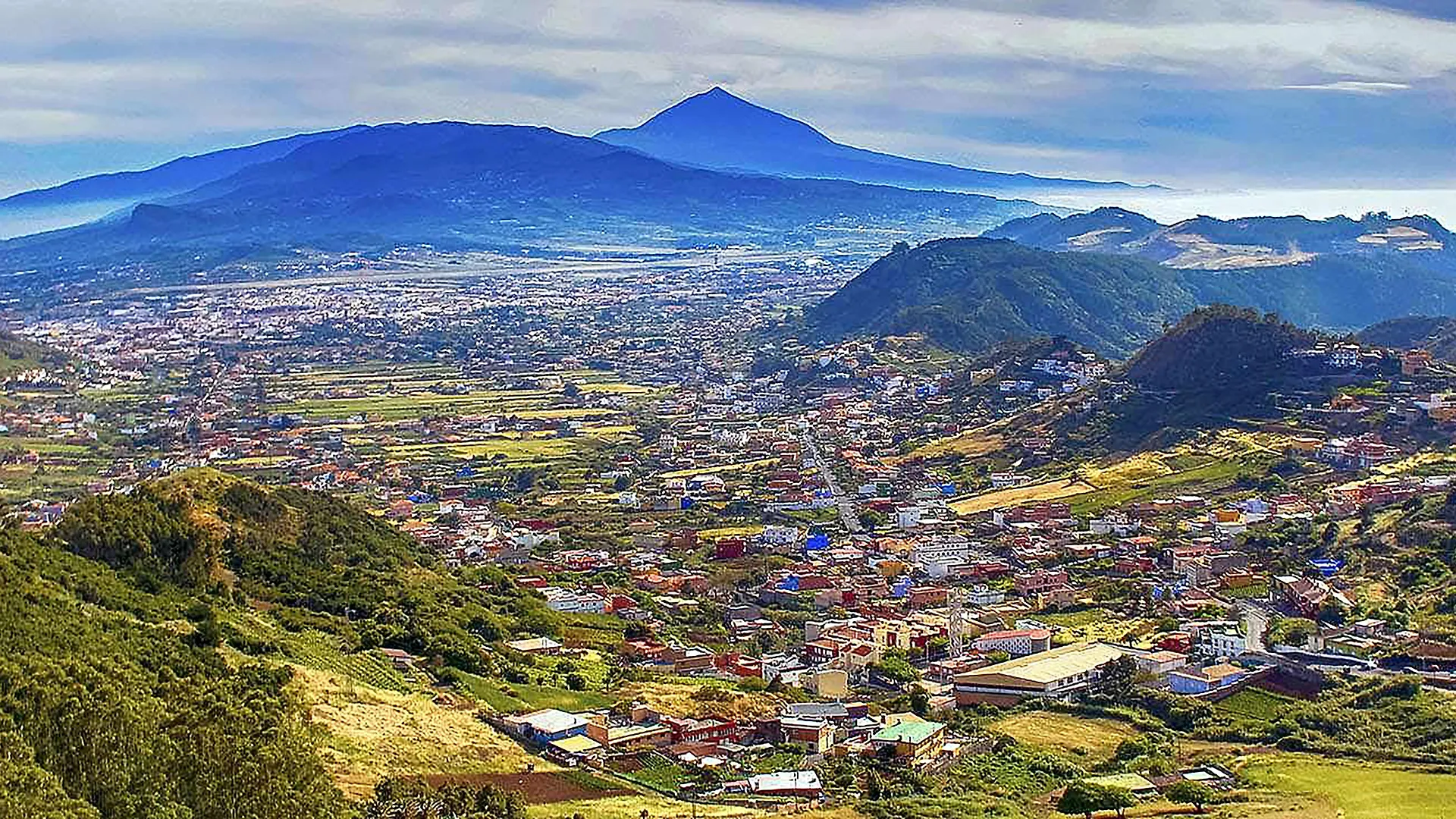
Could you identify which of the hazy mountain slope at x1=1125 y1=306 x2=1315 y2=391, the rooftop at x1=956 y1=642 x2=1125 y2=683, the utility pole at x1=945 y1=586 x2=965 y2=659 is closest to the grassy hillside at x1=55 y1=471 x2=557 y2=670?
the utility pole at x1=945 y1=586 x2=965 y2=659

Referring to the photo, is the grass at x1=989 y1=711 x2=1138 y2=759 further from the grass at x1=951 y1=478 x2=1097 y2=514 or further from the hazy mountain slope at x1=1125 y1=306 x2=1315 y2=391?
the hazy mountain slope at x1=1125 y1=306 x2=1315 y2=391

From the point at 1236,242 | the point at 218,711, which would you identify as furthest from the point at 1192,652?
the point at 1236,242

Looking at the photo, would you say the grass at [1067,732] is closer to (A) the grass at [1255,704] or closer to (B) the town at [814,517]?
(B) the town at [814,517]

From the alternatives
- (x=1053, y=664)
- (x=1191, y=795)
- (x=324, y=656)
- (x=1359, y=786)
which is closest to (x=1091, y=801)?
(x=1191, y=795)

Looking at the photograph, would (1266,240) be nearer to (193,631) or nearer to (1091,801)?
(1091,801)

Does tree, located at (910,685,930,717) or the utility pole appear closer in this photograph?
tree, located at (910,685,930,717)

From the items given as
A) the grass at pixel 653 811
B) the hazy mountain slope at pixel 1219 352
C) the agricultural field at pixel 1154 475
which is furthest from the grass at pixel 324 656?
the hazy mountain slope at pixel 1219 352
